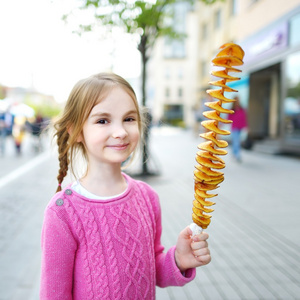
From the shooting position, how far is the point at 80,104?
140 cm

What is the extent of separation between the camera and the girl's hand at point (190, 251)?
52.3 inches

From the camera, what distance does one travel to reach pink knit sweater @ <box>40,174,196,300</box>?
4.28 ft

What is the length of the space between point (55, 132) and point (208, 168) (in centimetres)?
76

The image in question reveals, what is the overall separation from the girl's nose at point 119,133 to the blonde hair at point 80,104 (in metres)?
0.13

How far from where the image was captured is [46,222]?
1.31 metres

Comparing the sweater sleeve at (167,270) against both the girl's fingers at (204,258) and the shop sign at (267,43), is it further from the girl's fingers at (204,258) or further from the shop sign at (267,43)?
the shop sign at (267,43)

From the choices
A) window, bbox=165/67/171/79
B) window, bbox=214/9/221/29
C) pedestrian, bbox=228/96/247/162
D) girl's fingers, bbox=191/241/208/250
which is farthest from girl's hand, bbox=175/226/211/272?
window, bbox=165/67/171/79

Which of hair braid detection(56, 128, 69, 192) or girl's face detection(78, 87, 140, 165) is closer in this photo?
girl's face detection(78, 87, 140, 165)

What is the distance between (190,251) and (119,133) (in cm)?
57

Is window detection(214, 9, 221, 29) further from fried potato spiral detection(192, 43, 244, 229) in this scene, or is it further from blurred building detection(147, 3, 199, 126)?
blurred building detection(147, 3, 199, 126)

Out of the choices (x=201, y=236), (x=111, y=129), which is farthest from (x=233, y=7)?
(x=201, y=236)

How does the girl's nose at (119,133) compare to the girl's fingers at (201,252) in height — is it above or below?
above

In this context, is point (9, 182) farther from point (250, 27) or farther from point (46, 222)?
point (250, 27)

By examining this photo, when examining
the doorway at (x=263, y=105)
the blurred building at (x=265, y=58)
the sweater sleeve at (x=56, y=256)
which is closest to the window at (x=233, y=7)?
the blurred building at (x=265, y=58)
